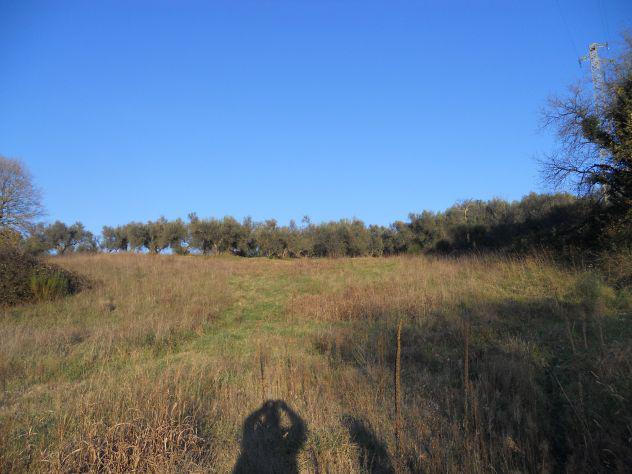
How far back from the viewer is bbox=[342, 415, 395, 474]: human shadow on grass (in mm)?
3633

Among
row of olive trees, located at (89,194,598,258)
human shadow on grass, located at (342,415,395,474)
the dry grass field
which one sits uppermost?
row of olive trees, located at (89,194,598,258)

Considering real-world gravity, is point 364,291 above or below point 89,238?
below

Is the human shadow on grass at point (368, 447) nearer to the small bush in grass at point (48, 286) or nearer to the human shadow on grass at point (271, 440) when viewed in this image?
the human shadow on grass at point (271, 440)

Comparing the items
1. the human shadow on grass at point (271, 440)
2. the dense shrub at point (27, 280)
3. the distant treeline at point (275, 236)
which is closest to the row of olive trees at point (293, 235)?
the distant treeline at point (275, 236)

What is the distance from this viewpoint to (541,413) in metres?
4.31

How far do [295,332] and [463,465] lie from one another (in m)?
6.09

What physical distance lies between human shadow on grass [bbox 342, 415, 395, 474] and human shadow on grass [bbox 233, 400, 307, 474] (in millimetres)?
567

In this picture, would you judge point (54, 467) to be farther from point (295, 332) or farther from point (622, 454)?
point (295, 332)

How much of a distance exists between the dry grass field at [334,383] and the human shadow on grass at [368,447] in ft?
0.07

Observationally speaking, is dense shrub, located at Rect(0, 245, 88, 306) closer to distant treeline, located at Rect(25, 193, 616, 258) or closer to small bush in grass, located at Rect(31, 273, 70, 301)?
small bush in grass, located at Rect(31, 273, 70, 301)

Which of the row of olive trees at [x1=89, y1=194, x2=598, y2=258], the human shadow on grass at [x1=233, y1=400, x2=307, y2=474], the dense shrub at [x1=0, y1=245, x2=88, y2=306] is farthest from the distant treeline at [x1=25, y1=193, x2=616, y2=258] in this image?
the human shadow on grass at [x1=233, y1=400, x2=307, y2=474]

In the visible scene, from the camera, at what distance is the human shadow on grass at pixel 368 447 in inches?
143

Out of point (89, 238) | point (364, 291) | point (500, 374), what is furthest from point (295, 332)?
point (89, 238)

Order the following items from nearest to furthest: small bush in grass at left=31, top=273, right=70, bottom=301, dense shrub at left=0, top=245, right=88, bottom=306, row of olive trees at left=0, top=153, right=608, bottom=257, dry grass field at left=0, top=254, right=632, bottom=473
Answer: dry grass field at left=0, top=254, right=632, bottom=473, dense shrub at left=0, top=245, right=88, bottom=306, small bush in grass at left=31, top=273, right=70, bottom=301, row of olive trees at left=0, top=153, right=608, bottom=257
